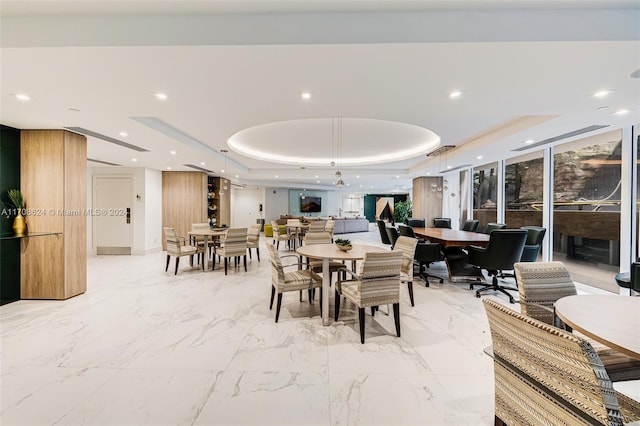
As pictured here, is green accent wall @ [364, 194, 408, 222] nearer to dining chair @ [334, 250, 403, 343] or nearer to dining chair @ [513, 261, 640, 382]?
dining chair @ [334, 250, 403, 343]

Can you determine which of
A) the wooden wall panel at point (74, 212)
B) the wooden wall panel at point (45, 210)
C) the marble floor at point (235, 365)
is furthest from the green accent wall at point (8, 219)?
the wooden wall panel at point (74, 212)

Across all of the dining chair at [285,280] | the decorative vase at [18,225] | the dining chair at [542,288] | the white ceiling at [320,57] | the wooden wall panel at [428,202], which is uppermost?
the white ceiling at [320,57]

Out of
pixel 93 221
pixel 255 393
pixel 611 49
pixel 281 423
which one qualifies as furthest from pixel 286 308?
pixel 93 221

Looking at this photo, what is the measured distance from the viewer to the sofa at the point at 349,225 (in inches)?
534

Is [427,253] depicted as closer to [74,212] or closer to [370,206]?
[74,212]

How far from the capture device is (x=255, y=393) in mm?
2033

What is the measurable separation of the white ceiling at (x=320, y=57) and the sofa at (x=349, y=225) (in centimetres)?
1040

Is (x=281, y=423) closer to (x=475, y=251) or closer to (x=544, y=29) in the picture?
(x=544, y=29)

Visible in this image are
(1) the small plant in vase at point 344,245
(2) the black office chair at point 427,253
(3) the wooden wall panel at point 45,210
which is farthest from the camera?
(2) the black office chair at point 427,253

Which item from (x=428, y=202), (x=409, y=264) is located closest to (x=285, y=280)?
(x=409, y=264)

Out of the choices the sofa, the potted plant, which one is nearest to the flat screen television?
the sofa

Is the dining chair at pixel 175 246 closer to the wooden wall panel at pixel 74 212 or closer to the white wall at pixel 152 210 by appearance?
the wooden wall panel at pixel 74 212

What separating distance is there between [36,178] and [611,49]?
6.60 meters

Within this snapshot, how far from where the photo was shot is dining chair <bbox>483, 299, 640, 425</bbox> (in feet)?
3.02
